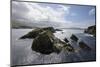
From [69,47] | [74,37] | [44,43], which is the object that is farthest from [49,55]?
[74,37]

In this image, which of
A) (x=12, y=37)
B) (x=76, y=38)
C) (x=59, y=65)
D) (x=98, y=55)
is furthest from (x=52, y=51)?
(x=98, y=55)

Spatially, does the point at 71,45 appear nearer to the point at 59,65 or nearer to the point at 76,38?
the point at 76,38

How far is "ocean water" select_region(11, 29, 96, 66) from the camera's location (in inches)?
92.3

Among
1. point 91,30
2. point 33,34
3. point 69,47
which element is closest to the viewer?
point 33,34

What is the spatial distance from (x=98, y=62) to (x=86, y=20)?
0.68 m

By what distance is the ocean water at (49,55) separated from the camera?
2344 mm

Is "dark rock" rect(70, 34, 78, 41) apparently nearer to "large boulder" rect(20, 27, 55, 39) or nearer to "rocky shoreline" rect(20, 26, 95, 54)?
"rocky shoreline" rect(20, 26, 95, 54)

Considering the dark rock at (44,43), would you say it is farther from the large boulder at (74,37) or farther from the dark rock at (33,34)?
the large boulder at (74,37)

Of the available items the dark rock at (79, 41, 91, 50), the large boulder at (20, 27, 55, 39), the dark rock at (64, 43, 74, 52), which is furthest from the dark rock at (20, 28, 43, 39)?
the dark rock at (79, 41, 91, 50)

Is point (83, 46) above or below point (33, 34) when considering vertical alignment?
below

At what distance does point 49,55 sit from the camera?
249cm

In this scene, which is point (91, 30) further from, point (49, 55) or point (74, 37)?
point (49, 55)

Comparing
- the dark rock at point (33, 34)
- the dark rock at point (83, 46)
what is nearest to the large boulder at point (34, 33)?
the dark rock at point (33, 34)

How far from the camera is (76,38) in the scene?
8.65 feet
